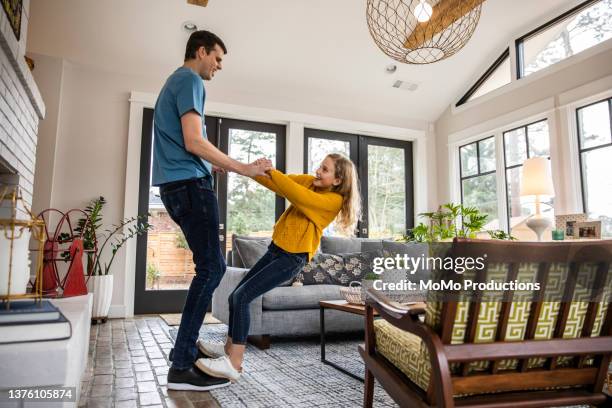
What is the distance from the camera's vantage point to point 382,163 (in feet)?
19.6

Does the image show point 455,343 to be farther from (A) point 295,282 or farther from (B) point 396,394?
(A) point 295,282

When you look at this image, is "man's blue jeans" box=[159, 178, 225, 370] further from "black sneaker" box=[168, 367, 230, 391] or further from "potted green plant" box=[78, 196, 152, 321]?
"potted green plant" box=[78, 196, 152, 321]

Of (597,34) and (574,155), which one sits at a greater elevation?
(597,34)

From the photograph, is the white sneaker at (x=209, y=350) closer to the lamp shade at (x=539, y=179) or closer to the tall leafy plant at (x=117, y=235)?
the tall leafy plant at (x=117, y=235)

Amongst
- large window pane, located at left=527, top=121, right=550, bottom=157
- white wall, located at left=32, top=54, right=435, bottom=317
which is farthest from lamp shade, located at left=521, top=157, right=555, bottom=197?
white wall, located at left=32, top=54, right=435, bottom=317

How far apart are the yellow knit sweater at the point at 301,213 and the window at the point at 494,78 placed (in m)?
3.93

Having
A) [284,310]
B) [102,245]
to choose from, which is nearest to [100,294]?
[102,245]

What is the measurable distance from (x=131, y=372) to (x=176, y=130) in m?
1.28

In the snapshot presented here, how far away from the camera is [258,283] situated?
2137 mm

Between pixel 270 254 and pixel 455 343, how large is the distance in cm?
128

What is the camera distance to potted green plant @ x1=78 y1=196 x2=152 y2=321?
12.7ft

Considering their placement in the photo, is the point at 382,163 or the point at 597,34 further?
the point at 382,163

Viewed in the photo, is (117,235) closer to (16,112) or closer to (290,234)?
(16,112)

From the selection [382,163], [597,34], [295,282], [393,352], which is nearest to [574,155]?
[597,34]
